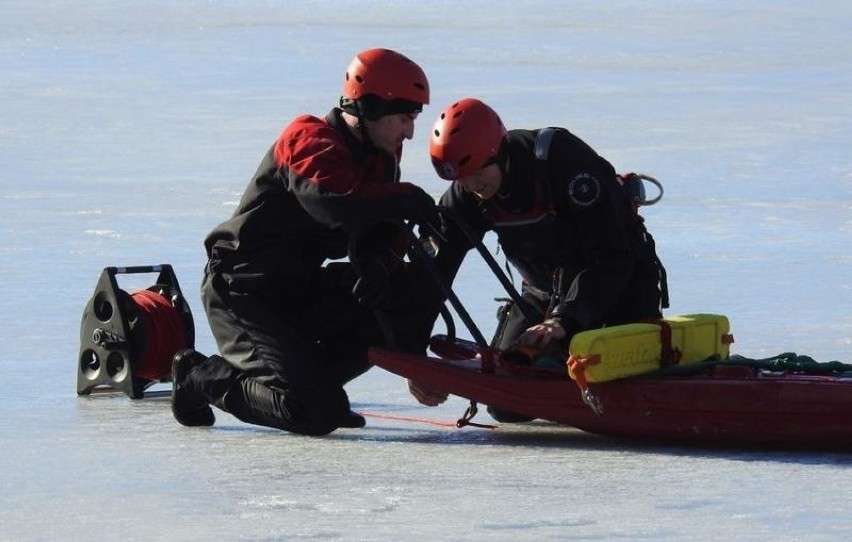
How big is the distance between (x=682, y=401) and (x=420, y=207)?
0.89 metres

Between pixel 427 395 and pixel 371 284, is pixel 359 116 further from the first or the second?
pixel 427 395

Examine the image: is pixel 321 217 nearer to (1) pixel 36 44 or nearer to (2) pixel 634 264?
(2) pixel 634 264

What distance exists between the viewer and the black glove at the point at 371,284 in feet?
18.1

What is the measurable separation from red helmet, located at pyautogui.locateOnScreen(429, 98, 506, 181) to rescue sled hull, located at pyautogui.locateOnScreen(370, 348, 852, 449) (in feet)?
1.80

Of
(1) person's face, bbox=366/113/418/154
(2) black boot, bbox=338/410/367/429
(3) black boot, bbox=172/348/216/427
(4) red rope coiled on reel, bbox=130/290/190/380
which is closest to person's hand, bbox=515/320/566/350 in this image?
(2) black boot, bbox=338/410/367/429

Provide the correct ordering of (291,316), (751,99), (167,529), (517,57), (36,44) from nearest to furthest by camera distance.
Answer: (167,529)
(291,316)
(751,99)
(517,57)
(36,44)

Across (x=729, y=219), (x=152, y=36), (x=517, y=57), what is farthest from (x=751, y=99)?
(x=152, y=36)

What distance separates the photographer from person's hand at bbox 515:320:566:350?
5457 mm

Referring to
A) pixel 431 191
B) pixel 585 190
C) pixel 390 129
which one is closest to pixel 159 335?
pixel 390 129

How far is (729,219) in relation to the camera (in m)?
9.27

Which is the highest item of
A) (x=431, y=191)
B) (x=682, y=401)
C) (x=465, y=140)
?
(x=431, y=191)

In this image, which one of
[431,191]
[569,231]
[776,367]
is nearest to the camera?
[776,367]

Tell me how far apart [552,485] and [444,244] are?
51.4 inches

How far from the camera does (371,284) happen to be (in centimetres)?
552
